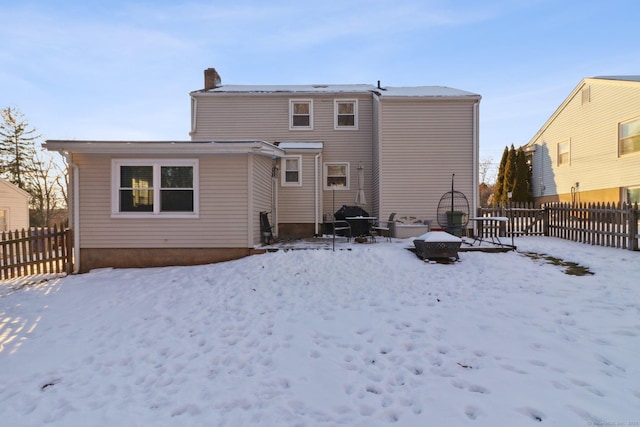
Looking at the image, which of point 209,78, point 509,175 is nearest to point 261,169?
point 209,78

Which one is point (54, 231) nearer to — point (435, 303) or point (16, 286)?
point (16, 286)

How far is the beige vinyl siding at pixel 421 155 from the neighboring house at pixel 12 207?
76.3 ft

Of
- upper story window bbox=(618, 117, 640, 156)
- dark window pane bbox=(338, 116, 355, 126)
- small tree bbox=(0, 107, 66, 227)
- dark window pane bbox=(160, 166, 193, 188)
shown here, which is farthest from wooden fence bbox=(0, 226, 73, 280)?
small tree bbox=(0, 107, 66, 227)

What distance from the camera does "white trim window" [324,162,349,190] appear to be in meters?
13.6

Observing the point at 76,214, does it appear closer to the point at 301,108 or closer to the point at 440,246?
the point at 301,108

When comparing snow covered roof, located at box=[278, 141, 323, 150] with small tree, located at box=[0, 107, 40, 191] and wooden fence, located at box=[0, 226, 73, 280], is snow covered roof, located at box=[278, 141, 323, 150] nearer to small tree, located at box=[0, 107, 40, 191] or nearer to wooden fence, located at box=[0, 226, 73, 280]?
wooden fence, located at box=[0, 226, 73, 280]

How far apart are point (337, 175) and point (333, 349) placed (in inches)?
406

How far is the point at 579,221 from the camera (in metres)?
10.2

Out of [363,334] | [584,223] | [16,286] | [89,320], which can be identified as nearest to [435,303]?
[363,334]

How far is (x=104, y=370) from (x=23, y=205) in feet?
83.3

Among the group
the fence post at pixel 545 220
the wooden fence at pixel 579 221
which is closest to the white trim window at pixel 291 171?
the wooden fence at pixel 579 221

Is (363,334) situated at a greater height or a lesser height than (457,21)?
lesser

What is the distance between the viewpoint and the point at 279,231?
13.0 meters

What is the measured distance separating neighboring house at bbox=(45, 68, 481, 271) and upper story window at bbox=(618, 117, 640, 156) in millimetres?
8178
